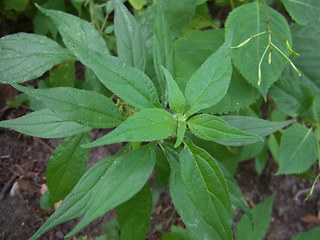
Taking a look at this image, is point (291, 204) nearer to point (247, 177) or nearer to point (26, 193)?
point (247, 177)

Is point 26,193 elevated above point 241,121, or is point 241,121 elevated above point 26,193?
point 241,121

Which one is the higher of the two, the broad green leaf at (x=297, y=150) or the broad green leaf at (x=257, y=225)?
the broad green leaf at (x=297, y=150)

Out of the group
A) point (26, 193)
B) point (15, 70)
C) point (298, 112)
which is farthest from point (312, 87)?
point (26, 193)

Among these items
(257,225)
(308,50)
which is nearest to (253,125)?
(308,50)

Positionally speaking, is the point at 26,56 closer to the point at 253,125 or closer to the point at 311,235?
the point at 253,125

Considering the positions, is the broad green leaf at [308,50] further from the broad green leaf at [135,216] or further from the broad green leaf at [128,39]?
the broad green leaf at [135,216]

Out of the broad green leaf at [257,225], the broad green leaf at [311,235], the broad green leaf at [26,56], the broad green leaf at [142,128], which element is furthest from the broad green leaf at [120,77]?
the broad green leaf at [311,235]
